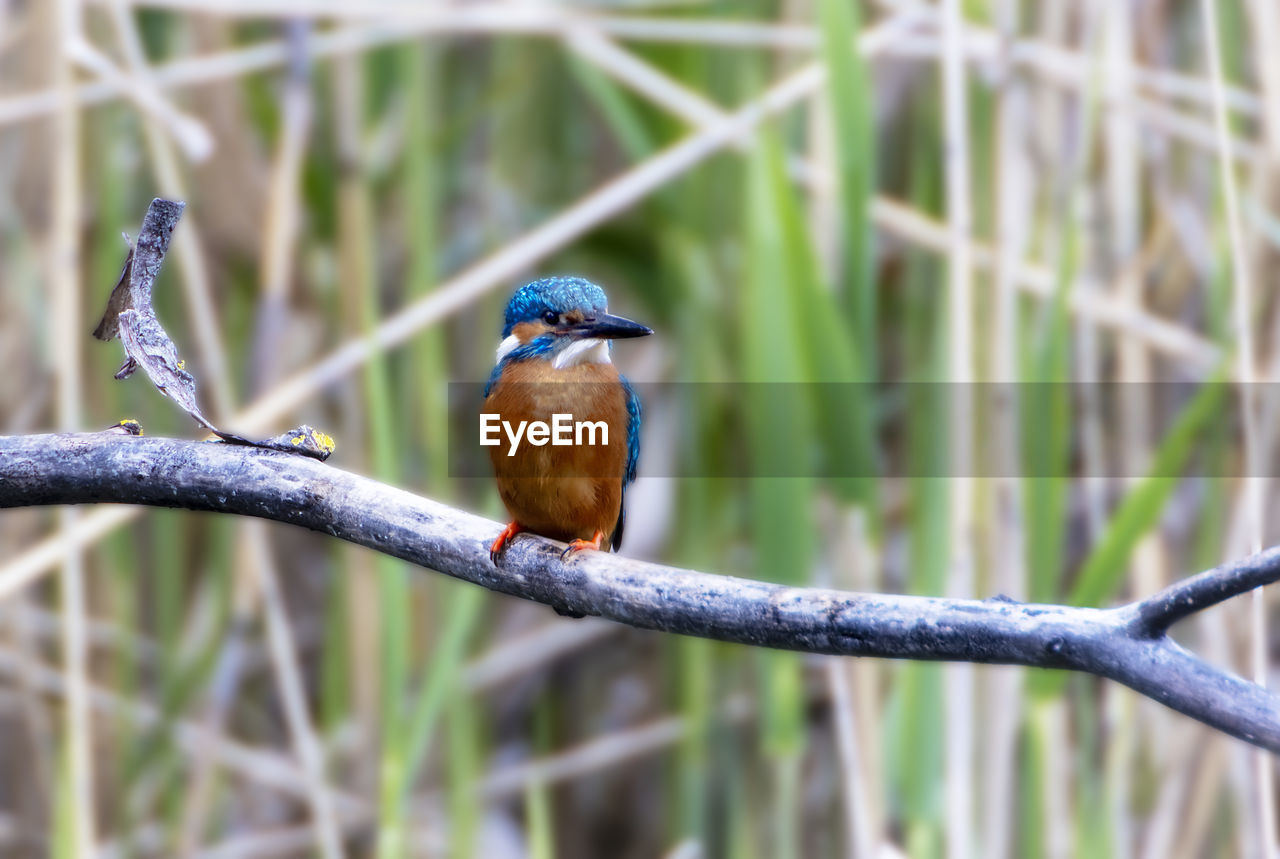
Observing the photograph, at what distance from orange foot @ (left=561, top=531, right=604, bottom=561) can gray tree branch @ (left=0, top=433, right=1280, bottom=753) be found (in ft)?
0.08

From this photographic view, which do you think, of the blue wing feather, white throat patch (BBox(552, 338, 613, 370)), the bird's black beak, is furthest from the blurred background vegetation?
the bird's black beak

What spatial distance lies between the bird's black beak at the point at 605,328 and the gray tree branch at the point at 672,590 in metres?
0.21

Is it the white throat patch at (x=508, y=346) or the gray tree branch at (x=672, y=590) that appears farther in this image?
the white throat patch at (x=508, y=346)

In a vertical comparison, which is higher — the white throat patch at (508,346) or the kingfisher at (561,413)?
the white throat patch at (508,346)

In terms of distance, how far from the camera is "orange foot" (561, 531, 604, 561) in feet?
3.20

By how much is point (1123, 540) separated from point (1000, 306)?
1.67 feet

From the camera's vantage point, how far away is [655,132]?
7.73 feet

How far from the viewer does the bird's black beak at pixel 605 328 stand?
1.03m

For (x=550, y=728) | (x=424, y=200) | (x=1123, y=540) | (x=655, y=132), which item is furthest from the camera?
(x=550, y=728)

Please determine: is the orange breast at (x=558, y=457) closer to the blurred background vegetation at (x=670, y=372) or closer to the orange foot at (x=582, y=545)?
the orange foot at (x=582, y=545)

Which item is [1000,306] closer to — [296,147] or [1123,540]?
[1123,540]

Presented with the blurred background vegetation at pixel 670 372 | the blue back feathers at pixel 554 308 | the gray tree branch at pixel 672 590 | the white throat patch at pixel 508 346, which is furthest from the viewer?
the blurred background vegetation at pixel 670 372

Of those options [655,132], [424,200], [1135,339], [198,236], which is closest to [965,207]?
[1135,339]

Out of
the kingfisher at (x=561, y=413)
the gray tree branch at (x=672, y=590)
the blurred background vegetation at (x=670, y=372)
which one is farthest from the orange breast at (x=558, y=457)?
the blurred background vegetation at (x=670, y=372)
